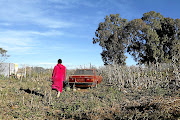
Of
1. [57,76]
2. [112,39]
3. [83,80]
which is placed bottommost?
[83,80]

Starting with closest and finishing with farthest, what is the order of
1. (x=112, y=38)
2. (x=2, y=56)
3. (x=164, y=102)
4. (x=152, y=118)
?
(x=152, y=118)
(x=164, y=102)
(x=2, y=56)
(x=112, y=38)

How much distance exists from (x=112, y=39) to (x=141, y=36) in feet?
20.9

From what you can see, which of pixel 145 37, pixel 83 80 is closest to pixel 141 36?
pixel 145 37

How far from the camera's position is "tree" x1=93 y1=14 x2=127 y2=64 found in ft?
115

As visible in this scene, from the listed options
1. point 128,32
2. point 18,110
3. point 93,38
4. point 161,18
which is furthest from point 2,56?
point 161,18

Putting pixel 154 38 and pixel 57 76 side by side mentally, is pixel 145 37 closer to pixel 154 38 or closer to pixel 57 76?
pixel 154 38

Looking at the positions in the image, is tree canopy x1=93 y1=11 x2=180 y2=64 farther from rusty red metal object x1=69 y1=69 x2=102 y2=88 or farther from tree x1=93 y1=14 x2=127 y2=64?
rusty red metal object x1=69 y1=69 x2=102 y2=88

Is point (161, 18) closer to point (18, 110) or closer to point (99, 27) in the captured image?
point (99, 27)

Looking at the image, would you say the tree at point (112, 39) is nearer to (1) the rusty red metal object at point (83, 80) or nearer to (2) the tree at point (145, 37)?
(2) the tree at point (145, 37)

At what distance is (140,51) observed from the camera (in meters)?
37.5

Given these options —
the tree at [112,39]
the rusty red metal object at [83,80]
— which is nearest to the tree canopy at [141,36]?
the tree at [112,39]

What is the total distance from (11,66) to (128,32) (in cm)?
2373

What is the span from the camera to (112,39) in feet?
115

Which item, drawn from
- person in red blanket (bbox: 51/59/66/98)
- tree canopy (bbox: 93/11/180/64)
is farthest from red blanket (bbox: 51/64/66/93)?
tree canopy (bbox: 93/11/180/64)
